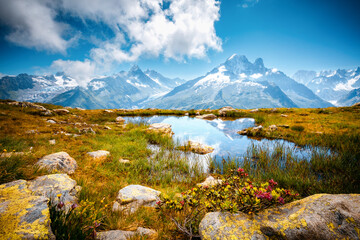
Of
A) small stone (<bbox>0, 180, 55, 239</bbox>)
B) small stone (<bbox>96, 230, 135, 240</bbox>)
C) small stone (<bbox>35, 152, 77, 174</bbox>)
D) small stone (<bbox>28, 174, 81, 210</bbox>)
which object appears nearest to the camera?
small stone (<bbox>0, 180, 55, 239</bbox>)

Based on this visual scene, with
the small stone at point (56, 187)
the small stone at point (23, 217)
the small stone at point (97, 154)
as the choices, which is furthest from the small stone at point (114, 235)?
the small stone at point (97, 154)

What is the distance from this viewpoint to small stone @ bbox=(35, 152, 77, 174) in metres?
5.24

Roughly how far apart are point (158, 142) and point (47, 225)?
37.4ft

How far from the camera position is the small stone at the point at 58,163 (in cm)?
524

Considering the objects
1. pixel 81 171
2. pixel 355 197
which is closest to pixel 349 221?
pixel 355 197

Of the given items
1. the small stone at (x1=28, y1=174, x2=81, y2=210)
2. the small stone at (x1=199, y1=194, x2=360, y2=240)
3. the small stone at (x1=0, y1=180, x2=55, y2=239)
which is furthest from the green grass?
the small stone at (x1=199, y1=194, x2=360, y2=240)

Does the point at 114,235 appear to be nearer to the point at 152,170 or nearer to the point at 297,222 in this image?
the point at 297,222

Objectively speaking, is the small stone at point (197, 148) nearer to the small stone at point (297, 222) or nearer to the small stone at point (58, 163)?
the small stone at point (58, 163)

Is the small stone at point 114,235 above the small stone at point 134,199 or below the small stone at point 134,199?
above

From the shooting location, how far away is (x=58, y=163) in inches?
221

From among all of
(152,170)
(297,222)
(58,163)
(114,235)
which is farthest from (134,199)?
(297,222)

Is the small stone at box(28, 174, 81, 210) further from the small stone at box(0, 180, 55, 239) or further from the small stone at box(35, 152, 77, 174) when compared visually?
the small stone at box(35, 152, 77, 174)

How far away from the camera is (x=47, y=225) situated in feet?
7.09

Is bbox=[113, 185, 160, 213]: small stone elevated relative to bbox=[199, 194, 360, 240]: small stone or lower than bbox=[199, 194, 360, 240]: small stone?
lower
